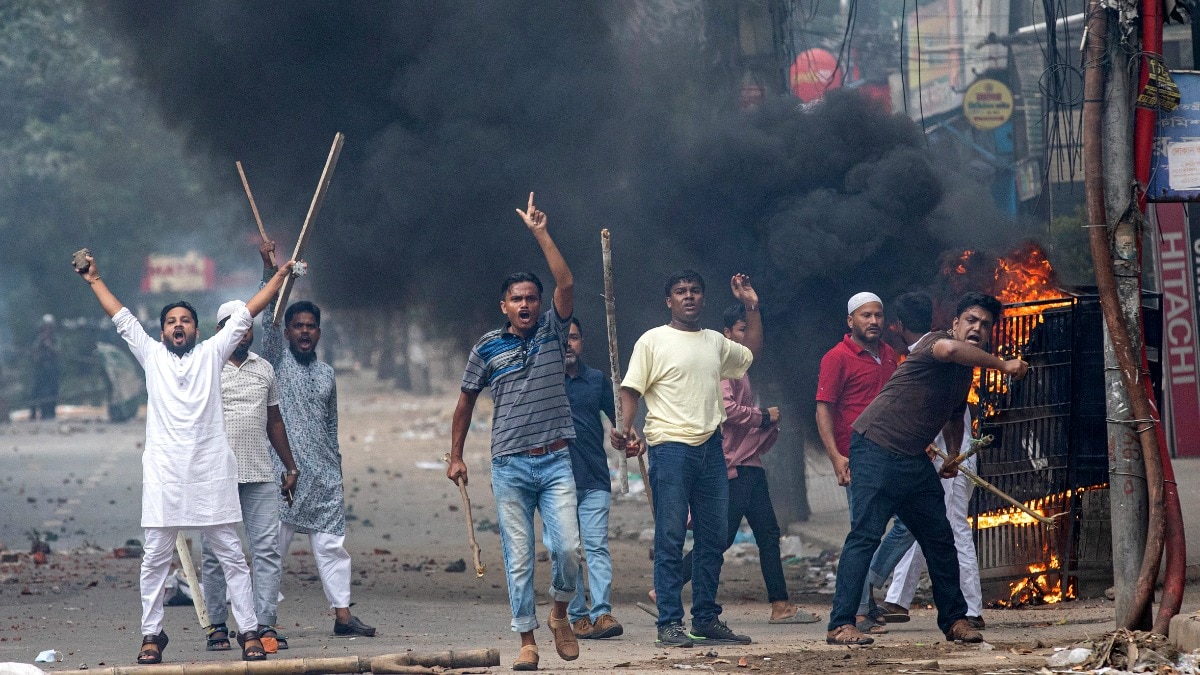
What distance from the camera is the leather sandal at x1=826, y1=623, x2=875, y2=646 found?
234 inches

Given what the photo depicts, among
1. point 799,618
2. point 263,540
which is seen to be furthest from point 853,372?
point 263,540

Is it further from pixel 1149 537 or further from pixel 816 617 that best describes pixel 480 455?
pixel 1149 537

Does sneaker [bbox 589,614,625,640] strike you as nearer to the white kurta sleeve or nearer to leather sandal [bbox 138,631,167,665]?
leather sandal [bbox 138,631,167,665]

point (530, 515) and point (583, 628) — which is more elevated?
point (530, 515)

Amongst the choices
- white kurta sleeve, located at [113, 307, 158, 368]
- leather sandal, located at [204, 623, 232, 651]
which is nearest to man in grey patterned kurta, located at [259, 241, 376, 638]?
leather sandal, located at [204, 623, 232, 651]

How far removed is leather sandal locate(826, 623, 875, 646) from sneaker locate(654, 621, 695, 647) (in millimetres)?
650

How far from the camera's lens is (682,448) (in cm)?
631

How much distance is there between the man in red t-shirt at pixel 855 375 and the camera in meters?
6.77

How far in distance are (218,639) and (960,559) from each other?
11.4ft

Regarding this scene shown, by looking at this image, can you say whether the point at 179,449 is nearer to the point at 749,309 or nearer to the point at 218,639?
the point at 218,639

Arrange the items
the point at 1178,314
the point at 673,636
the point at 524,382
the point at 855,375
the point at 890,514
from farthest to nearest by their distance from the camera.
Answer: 1. the point at 1178,314
2. the point at 855,375
3. the point at 673,636
4. the point at 890,514
5. the point at 524,382

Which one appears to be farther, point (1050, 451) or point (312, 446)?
point (1050, 451)

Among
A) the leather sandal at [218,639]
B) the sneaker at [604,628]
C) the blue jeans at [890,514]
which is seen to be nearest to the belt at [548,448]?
the sneaker at [604,628]

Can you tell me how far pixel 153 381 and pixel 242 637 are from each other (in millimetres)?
1166
